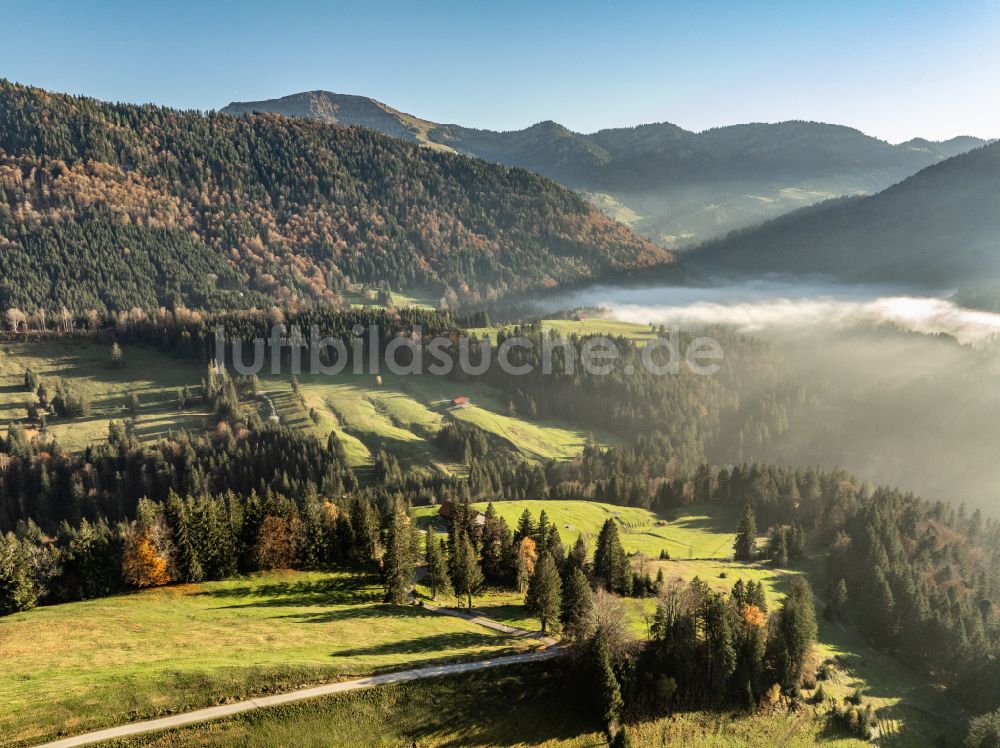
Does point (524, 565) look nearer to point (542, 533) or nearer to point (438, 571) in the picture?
point (542, 533)

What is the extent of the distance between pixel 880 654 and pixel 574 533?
6575 cm

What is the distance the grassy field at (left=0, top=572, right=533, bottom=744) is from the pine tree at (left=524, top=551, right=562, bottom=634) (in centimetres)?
526

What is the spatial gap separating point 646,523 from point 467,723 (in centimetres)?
11130

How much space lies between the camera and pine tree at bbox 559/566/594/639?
7412 cm

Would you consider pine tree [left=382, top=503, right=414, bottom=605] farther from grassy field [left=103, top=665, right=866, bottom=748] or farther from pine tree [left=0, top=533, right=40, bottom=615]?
pine tree [left=0, top=533, right=40, bottom=615]

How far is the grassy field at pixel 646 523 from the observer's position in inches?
5546

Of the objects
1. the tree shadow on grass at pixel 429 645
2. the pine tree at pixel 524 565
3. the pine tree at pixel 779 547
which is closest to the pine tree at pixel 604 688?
the tree shadow on grass at pixel 429 645

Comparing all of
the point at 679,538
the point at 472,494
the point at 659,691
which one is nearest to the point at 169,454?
the point at 472,494

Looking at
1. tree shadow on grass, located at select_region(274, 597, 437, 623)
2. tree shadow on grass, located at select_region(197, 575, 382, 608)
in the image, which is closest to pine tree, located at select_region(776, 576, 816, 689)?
tree shadow on grass, located at select_region(274, 597, 437, 623)

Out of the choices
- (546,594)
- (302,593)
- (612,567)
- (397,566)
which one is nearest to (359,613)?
(397,566)

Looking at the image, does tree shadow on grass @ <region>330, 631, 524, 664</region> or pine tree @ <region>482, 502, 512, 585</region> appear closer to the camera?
tree shadow on grass @ <region>330, 631, 524, 664</region>

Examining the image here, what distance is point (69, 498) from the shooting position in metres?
190

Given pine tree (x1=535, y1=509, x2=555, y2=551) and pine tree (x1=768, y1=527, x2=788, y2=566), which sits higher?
pine tree (x1=535, y1=509, x2=555, y2=551)

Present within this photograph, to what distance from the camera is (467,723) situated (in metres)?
62.9
